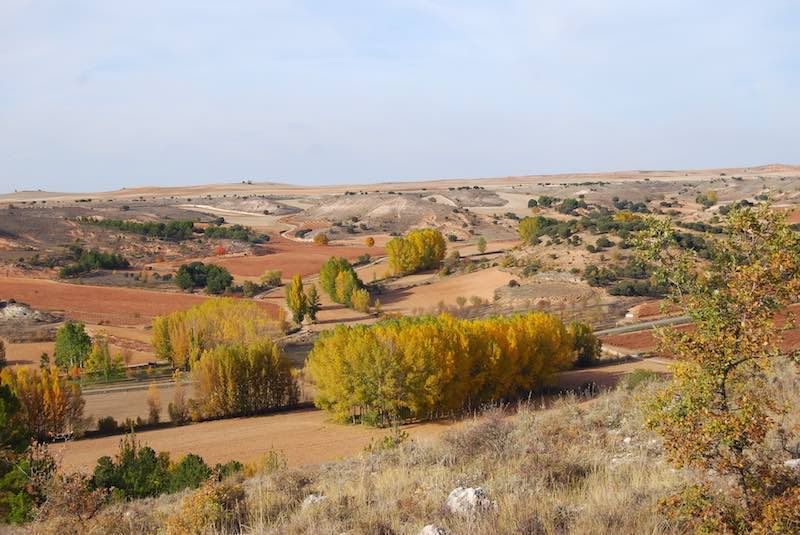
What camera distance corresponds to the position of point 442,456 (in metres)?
13.6

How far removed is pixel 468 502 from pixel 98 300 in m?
82.6

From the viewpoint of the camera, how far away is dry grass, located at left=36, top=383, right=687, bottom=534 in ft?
28.0

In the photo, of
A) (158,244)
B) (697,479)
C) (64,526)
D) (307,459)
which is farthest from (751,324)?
(158,244)

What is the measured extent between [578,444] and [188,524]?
8174 mm

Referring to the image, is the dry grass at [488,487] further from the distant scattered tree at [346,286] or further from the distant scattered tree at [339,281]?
the distant scattered tree at [339,281]

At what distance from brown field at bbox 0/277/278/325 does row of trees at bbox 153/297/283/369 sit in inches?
630

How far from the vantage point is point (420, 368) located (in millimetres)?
39000

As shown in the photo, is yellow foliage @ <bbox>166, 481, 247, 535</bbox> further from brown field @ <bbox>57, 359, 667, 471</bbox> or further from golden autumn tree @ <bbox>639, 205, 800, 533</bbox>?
brown field @ <bbox>57, 359, 667, 471</bbox>

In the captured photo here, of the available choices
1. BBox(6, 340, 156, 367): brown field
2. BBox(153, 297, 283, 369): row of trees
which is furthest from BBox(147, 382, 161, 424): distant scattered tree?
BBox(6, 340, 156, 367): brown field

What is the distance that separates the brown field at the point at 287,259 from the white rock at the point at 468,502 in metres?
94.9

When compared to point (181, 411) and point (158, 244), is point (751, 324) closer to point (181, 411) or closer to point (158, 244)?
point (181, 411)

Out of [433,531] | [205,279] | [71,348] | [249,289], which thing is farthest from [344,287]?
[433,531]

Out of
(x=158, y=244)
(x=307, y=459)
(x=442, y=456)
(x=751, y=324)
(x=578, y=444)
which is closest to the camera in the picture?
(x=751, y=324)

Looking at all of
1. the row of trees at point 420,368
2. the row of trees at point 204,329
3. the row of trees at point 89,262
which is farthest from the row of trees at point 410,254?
the row of trees at point 420,368
